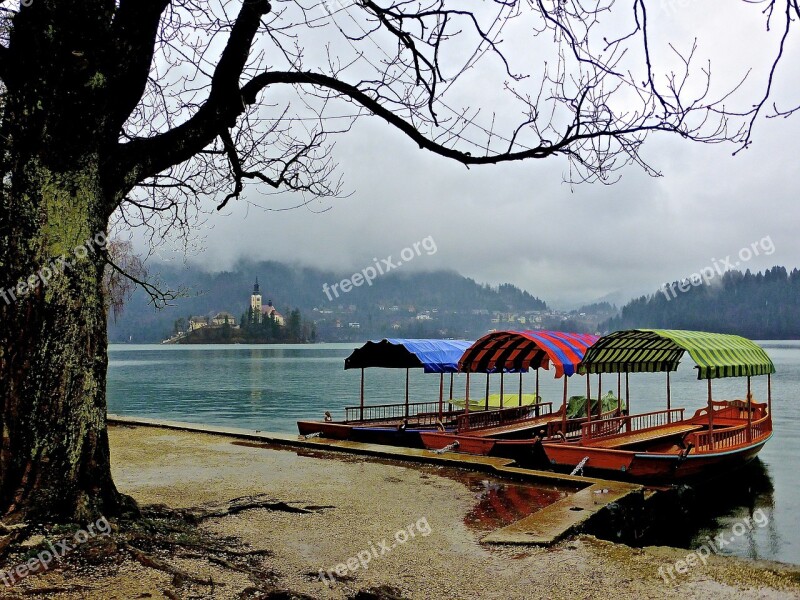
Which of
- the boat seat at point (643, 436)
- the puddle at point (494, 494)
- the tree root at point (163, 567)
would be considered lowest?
the boat seat at point (643, 436)

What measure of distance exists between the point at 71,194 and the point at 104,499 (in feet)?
9.20

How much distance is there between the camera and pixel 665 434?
17.1m

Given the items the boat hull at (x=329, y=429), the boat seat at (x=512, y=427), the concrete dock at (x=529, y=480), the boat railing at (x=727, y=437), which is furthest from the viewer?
the boat hull at (x=329, y=429)

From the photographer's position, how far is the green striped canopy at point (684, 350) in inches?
541

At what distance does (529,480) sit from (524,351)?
9206mm

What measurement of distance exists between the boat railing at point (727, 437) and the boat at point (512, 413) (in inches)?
107

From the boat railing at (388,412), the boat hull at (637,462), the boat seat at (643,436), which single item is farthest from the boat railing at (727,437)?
the boat railing at (388,412)

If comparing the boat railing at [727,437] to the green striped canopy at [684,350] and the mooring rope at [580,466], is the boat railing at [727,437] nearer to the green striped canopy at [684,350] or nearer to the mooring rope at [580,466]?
the green striped canopy at [684,350]

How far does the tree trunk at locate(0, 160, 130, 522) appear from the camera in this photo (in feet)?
19.1

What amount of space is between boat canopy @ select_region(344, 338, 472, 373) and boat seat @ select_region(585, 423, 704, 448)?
14.9 ft

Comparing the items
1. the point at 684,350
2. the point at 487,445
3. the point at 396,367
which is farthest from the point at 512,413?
the point at 684,350

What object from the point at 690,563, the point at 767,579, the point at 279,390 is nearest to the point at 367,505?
the point at 690,563

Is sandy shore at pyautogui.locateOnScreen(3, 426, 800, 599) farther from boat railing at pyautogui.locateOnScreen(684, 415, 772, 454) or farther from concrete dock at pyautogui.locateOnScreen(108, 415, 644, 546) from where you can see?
boat railing at pyautogui.locateOnScreen(684, 415, 772, 454)

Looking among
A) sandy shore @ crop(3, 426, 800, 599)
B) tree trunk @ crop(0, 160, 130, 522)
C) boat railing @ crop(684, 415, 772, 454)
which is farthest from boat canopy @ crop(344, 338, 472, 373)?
tree trunk @ crop(0, 160, 130, 522)
